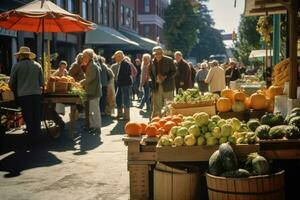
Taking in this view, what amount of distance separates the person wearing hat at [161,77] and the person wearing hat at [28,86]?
323 centimetres

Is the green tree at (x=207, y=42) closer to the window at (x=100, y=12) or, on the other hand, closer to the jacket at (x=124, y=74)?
the window at (x=100, y=12)

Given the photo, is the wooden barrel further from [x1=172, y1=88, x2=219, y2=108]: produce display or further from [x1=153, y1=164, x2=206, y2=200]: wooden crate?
[x1=172, y1=88, x2=219, y2=108]: produce display

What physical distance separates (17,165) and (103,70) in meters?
7.02

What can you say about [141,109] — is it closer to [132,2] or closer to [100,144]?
[100,144]

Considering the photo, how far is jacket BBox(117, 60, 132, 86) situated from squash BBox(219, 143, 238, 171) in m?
9.76

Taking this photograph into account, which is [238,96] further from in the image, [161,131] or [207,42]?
[207,42]

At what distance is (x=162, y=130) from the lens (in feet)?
20.5

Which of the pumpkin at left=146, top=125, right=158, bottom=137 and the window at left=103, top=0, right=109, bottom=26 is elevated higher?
the window at left=103, top=0, right=109, bottom=26

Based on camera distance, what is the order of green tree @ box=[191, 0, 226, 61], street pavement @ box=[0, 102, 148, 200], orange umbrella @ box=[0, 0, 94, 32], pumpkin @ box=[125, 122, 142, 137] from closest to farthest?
pumpkin @ box=[125, 122, 142, 137] < street pavement @ box=[0, 102, 148, 200] < orange umbrella @ box=[0, 0, 94, 32] < green tree @ box=[191, 0, 226, 61]

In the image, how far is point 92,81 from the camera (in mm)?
12219

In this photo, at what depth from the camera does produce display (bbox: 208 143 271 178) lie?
192 inches

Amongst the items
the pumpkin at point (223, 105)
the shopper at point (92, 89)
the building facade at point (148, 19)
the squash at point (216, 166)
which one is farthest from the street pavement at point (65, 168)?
the building facade at point (148, 19)

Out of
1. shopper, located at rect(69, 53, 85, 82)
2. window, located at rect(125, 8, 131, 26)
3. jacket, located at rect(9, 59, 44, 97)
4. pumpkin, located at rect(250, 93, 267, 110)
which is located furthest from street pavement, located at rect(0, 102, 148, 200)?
window, located at rect(125, 8, 131, 26)

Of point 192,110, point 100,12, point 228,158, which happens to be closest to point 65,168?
point 192,110
